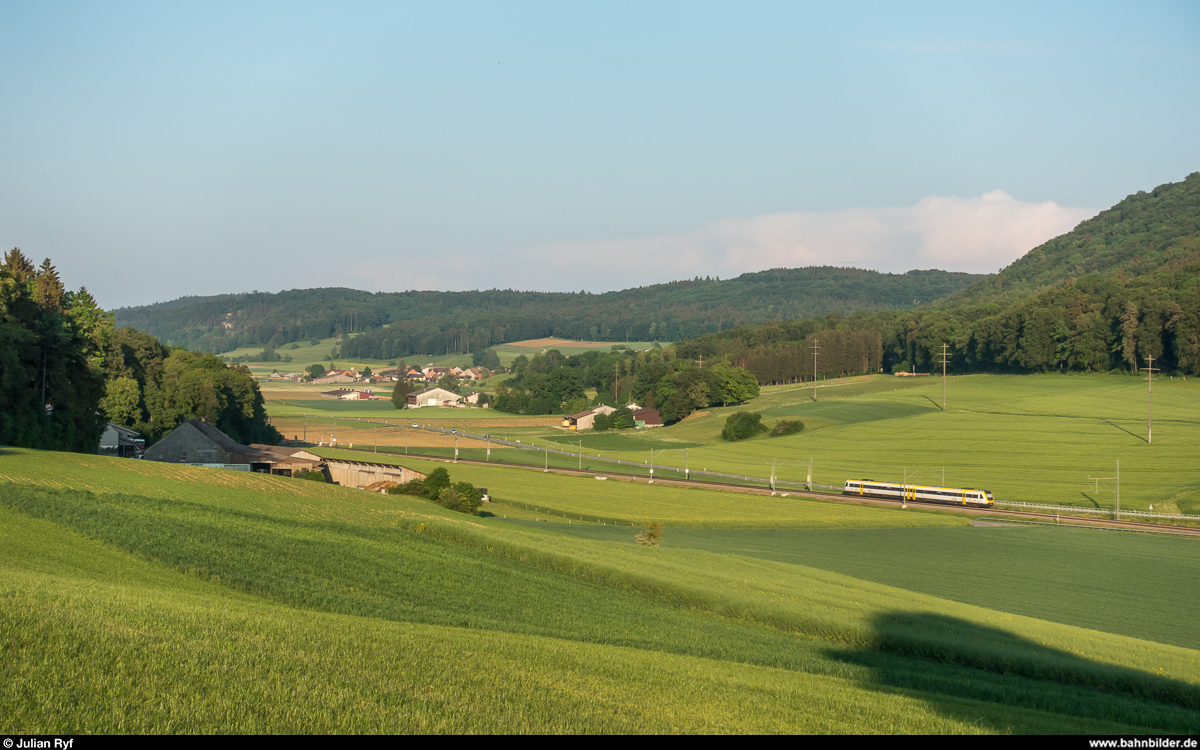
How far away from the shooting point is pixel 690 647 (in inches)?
733

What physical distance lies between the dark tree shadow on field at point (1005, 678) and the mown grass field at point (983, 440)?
50.6 metres

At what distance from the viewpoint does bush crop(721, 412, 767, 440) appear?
111m

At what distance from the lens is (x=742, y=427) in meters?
111

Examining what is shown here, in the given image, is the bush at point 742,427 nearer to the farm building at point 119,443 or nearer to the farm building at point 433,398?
the farm building at point 119,443

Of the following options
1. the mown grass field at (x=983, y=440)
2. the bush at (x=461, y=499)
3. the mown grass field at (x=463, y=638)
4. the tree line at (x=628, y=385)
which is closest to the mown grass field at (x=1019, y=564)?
the mown grass field at (x=463, y=638)

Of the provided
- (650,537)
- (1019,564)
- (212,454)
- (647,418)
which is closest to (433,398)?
(647,418)

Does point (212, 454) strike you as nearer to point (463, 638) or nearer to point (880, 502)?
point (880, 502)

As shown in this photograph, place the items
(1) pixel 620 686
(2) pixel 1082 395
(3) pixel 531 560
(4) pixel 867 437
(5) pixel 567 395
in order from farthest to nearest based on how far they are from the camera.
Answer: (5) pixel 567 395
(2) pixel 1082 395
(4) pixel 867 437
(3) pixel 531 560
(1) pixel 620 686

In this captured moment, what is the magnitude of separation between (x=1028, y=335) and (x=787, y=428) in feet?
149

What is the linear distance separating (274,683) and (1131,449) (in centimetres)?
8711

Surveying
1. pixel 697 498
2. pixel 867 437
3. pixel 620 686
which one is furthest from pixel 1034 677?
pixel 867 437

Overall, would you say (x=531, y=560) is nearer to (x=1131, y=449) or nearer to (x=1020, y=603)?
(x=1020, y=603)

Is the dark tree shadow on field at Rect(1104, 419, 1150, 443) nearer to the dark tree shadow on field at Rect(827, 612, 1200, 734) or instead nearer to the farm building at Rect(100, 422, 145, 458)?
the dark tree shadow on field at Rect(827, 612, 1200, 734)

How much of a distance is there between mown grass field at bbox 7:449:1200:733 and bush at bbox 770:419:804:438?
72338 mm
